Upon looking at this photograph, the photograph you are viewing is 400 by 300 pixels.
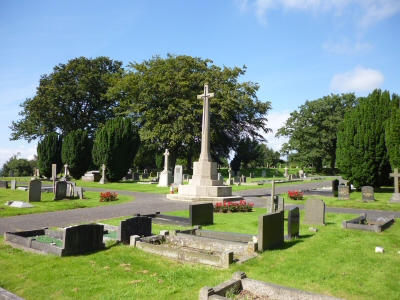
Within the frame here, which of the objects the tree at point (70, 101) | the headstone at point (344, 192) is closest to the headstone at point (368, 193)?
the headstone at point (344, 192)

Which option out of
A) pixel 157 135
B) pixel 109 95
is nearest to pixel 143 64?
pixel 109 95

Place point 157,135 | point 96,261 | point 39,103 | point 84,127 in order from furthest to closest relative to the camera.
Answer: point 84,127, point 39,103, point 157,135, point 96,261

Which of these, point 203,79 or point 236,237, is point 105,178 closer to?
point 203,79

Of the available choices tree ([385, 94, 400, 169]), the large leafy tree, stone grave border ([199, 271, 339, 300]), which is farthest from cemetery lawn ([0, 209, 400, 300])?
the large leafy tree

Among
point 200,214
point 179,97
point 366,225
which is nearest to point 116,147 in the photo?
point 179,97

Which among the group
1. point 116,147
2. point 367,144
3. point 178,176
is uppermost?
point 116,147

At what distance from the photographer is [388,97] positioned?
945 inches

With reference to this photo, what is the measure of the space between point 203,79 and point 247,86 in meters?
6.36

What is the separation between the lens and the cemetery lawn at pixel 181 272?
5.30m

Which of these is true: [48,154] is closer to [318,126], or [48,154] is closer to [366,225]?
[366,225]

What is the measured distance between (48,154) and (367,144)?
3626 cm

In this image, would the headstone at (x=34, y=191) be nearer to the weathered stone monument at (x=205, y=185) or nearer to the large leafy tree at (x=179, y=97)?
the weathered stone monument at (x=205, y=185)

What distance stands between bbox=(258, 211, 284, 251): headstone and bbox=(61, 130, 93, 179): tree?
35429 millimetres

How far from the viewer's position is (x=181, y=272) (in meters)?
6.11
